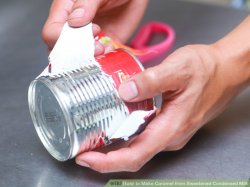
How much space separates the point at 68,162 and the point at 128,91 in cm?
17

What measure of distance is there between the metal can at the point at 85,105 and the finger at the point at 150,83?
16 millimetres

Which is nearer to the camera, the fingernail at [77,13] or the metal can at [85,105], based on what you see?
the metal can at [85,105]

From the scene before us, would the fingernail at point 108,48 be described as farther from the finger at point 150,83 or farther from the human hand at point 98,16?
the finger at point 150,83

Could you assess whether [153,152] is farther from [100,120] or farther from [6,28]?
[6,28]

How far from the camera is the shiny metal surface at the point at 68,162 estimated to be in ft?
2.22

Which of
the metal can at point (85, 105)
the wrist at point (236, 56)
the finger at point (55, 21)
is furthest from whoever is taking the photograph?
the finger at point (55, 21)

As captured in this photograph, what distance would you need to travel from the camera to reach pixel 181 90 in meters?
0.65

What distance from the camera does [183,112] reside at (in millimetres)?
661

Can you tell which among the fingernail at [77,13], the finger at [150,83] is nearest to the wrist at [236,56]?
the finger at [150,83]

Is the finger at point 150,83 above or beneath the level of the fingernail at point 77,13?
beneath

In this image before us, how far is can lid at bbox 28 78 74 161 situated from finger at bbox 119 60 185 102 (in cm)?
9

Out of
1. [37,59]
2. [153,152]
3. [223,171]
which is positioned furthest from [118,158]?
[37,59]

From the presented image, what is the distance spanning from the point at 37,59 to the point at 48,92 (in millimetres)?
406

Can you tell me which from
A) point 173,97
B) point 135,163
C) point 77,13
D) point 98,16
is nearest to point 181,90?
point 173,97
